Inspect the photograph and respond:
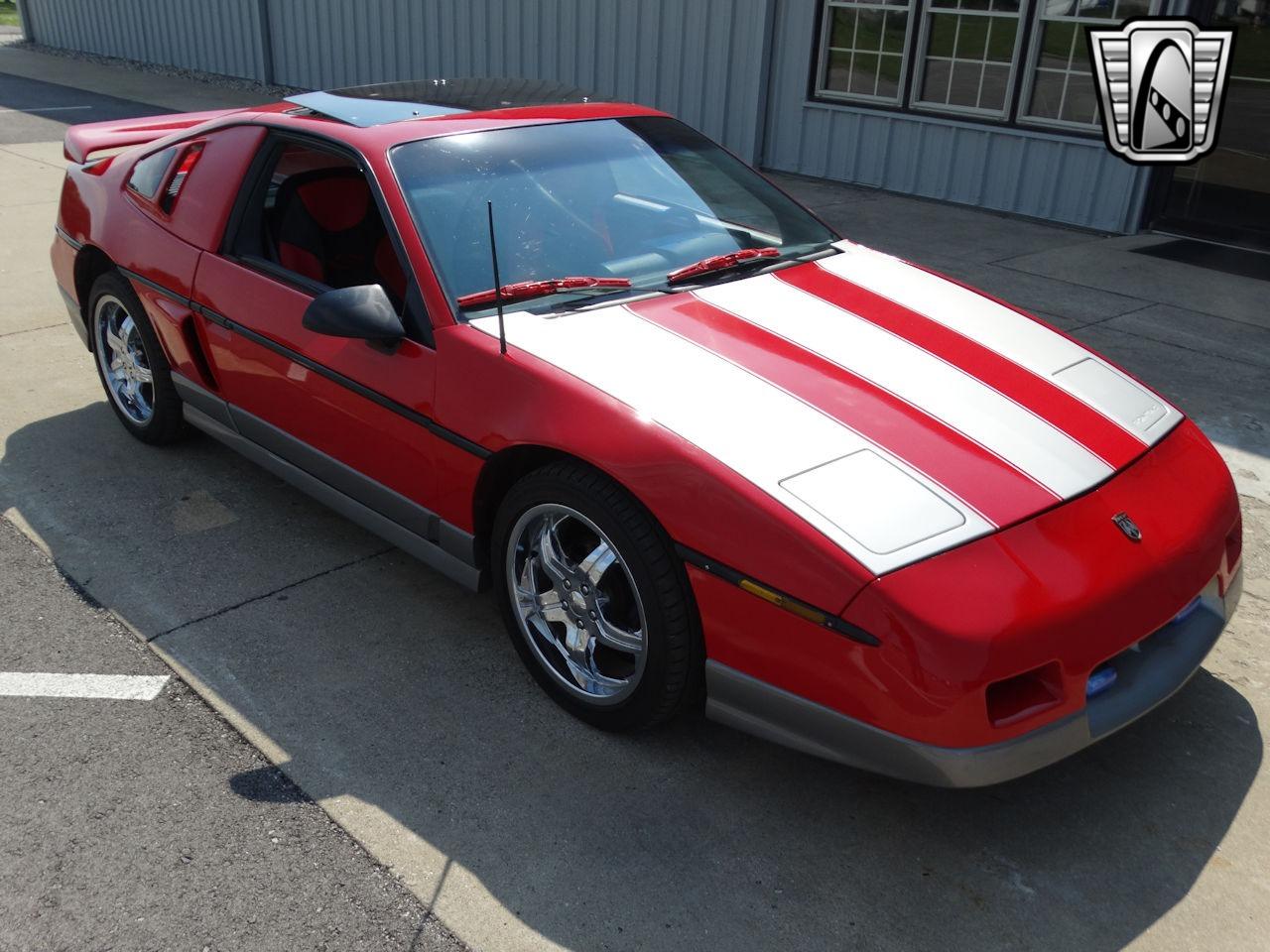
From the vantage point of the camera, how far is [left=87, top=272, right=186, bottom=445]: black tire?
4562mm

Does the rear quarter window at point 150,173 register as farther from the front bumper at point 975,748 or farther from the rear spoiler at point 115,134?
the front bumper at point 975,748

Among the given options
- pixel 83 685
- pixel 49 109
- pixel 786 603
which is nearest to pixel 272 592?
pixel 83 685

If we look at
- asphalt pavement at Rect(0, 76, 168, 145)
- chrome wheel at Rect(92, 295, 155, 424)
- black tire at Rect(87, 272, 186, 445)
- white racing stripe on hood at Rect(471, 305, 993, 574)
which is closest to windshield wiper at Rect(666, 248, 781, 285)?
white racing stripe on hood at Rect(471, 305, 993, 574)

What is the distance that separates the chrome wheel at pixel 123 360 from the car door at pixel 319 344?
0.74 meters

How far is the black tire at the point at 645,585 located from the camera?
2.81 metres

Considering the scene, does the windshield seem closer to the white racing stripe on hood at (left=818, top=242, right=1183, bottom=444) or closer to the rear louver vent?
the white racing stripe on hood at (left=818, top=242, right=1183, bottom=444)

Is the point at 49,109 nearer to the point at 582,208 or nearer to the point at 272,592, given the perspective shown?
the point at 272,592

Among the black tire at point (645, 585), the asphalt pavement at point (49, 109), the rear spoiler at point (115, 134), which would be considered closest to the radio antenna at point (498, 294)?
the black tire at point (645, 585)

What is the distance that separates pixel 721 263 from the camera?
3674 mm

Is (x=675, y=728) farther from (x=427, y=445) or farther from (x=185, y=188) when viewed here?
(x=185, y=188)

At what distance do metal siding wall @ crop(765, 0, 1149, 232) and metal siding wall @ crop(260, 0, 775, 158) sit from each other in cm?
31

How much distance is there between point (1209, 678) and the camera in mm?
3426

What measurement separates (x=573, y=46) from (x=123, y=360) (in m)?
8.46

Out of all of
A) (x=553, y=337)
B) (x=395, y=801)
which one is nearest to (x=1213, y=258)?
(x=553, y=337)
